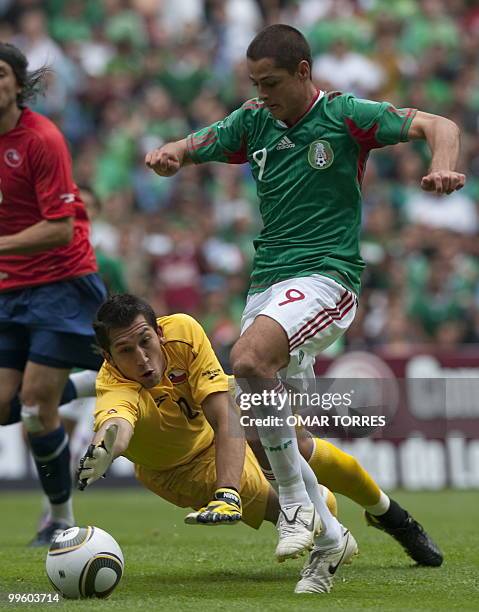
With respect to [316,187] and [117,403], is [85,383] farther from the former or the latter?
[316,187]

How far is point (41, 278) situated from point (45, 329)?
13.0 inches

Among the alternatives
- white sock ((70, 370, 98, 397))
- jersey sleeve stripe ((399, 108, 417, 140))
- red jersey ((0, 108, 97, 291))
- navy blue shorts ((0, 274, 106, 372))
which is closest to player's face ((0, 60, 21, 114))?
red jersey ((0, 108, 97, 291))

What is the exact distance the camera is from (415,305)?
1558cm

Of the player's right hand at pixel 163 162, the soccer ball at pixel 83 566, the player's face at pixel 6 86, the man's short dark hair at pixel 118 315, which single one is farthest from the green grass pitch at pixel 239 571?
the player's face at pixel 6 86

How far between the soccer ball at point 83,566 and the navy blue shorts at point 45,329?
2232 millimetres

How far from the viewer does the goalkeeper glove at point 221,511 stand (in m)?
5.76

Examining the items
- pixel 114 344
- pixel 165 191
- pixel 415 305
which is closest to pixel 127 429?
pixel 114 344

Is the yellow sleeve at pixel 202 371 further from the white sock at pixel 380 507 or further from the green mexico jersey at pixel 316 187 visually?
the white sock at pixel 380 507

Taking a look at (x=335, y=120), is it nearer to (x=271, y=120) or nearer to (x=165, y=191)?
Answer: (x=271, y=120)

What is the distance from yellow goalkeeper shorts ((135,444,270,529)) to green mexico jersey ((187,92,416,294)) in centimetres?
102

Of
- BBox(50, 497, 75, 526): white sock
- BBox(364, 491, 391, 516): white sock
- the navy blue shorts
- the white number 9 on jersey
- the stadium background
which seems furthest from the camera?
the stadium background

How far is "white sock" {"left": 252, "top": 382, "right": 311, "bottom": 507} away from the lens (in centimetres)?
613

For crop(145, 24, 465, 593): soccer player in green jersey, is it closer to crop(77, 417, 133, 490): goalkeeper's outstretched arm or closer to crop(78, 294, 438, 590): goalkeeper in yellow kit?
crop(78, 294, 438, 590): goalkeeper in yellow kit

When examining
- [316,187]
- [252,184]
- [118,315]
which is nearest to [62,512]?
[118,315]
